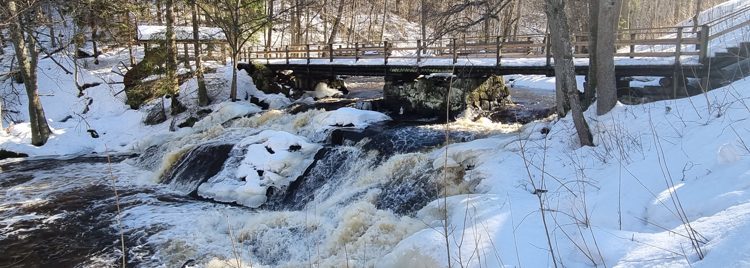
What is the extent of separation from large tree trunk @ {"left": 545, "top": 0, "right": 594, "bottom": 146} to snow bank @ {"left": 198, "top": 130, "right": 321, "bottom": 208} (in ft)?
19.9

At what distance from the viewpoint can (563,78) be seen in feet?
26.5

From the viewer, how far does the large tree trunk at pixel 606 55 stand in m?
7.91

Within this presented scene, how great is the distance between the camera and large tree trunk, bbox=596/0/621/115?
7.91 m

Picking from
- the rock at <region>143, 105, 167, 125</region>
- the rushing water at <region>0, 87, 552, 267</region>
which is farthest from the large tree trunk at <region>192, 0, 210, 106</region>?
the rushing water at <region>0, 87, 552, 267</region>

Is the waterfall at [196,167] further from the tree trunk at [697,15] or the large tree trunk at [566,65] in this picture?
the tree trunk at [697,15]

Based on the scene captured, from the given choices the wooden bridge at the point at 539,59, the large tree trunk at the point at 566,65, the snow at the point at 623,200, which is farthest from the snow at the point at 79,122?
the snow at the point at 623,200

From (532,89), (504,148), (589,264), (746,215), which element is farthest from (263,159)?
(532,89)

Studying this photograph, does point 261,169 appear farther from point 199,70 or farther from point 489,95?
point 199,70

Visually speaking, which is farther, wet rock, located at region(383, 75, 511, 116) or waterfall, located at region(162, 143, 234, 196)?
wet rock, located at region(383, 75, 511, 116)

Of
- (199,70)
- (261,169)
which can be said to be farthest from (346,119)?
(199,70)

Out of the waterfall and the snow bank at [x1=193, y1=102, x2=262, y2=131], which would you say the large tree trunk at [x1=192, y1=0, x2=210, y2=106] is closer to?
the snow bank at [x1=193, y1=102, x2=262, y2=131]

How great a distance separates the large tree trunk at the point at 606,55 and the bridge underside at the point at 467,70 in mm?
1261

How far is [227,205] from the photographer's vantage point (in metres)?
10.2

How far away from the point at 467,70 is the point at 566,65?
269 inches
